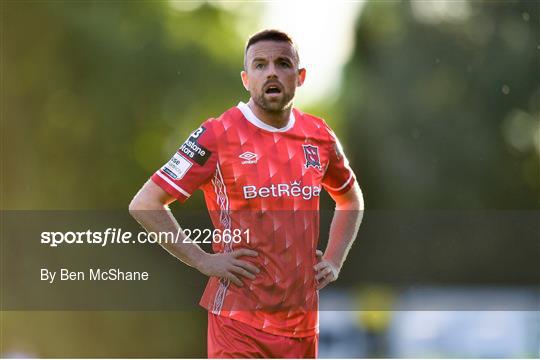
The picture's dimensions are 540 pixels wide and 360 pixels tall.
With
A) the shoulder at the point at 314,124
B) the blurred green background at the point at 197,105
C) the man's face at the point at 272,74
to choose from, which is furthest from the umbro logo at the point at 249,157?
the blurred green background at the point at 197,105

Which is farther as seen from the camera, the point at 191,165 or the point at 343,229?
the point at 343,229

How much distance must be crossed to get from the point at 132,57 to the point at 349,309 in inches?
191

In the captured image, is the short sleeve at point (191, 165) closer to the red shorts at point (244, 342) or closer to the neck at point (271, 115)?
the neck at point (271, 115)

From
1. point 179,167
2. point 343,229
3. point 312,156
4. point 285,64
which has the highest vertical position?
point 285,64

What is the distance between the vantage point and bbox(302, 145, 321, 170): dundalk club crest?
188 inches

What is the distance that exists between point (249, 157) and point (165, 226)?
576mm

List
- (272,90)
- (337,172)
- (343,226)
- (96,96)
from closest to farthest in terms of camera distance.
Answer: (272,90) → (337,172) → (343,226) → (96,96)

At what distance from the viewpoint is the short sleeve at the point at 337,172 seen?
5.00 m

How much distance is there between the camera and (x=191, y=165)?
4.60m

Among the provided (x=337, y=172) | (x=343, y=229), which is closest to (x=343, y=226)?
(x=343, y=229)

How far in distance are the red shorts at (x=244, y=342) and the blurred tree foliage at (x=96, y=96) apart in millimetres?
5535

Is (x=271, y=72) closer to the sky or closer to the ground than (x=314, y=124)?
closer to the sky

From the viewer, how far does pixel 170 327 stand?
42.1 feet

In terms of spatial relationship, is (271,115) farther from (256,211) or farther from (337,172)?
(337,172)
